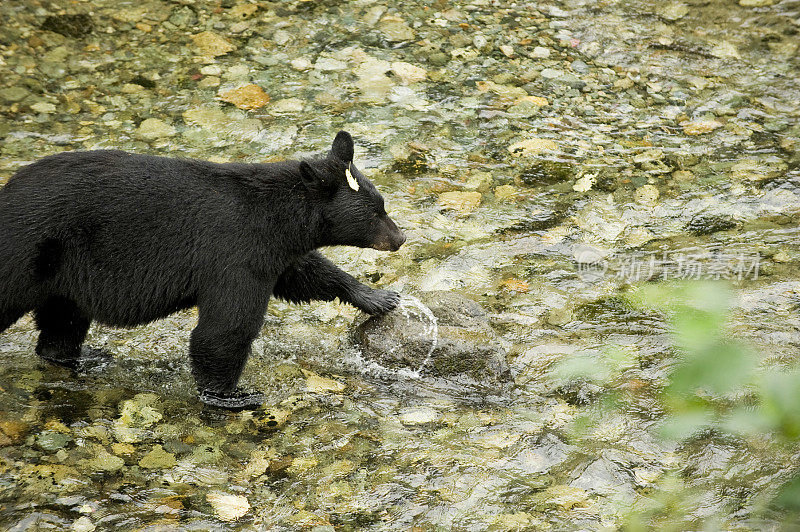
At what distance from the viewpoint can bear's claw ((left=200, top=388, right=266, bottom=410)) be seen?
5.15 metres

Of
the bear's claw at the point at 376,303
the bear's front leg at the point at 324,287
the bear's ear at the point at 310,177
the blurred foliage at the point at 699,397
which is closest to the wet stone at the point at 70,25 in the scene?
the bear's front leg at the point at 324,287

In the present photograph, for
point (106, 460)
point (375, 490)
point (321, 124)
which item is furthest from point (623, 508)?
point (321, 124)

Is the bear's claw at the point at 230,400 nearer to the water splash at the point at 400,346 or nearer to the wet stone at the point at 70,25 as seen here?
the water splash at the point at 400,346

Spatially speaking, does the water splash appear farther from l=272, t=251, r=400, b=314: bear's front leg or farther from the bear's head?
the bear's head

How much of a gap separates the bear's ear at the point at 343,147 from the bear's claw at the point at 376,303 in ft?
3.45

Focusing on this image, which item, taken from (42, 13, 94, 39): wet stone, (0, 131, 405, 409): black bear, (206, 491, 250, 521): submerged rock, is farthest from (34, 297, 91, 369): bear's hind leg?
→ (42, 13, 94, 39): wet stone

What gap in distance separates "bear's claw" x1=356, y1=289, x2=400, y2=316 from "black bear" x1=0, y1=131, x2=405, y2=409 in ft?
2.09

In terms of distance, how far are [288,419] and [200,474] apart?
716mm

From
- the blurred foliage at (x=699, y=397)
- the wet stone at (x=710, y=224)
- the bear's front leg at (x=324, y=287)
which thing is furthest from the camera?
the wet stone at (x=710, y=224)

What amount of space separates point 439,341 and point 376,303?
0.57 m

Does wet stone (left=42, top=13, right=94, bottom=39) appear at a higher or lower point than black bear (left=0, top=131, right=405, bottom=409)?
higher

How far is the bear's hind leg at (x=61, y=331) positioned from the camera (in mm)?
5211

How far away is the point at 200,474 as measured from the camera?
4.57 meters

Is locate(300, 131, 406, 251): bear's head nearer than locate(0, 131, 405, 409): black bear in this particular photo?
No
